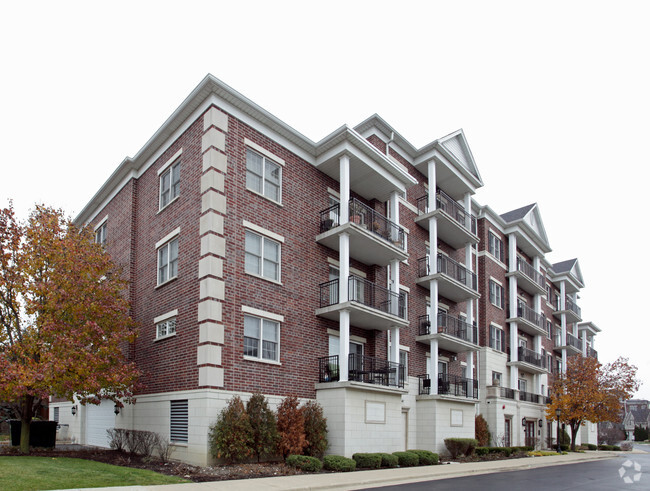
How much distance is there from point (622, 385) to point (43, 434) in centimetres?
4097

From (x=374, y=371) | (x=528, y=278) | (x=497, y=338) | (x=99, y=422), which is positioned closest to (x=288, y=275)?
(x=374, y=371)

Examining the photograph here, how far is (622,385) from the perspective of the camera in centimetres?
4488

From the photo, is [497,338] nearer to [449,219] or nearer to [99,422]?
[449,219]

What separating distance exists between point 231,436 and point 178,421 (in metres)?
2.84

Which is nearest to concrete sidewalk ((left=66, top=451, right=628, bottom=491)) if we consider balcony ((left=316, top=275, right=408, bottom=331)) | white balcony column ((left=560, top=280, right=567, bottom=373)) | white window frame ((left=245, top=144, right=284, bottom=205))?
balcony ((left=316, top=275, right=408, bottom=331))

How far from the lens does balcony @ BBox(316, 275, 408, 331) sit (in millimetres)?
22016

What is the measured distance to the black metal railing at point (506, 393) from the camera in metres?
36.3

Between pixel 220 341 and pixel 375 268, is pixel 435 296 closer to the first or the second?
pixel 375 268

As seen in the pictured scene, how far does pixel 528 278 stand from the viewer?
1663 inches

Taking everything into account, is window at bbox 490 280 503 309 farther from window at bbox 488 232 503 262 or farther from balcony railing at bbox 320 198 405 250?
balcony railing at bbox 320 198 405 250

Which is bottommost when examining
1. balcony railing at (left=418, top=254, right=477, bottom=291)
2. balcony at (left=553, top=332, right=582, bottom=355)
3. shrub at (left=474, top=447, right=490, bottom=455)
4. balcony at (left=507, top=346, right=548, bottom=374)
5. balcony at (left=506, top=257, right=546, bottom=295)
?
shrub at (left=474, top=447, right=490, bottom=455)

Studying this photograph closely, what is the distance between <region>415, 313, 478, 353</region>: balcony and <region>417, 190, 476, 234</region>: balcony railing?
527cm

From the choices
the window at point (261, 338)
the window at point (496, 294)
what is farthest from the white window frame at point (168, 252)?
the window at point (496, 294)

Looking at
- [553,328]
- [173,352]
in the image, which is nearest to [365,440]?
[173,352]
